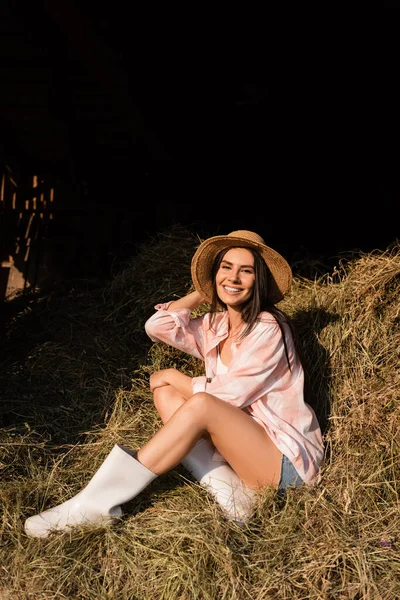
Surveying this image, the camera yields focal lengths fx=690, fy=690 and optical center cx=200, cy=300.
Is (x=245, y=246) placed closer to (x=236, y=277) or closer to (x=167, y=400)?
(x=236, y=277)

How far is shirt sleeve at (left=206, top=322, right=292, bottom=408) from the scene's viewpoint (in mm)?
2908

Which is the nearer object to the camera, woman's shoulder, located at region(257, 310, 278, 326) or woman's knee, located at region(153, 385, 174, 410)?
woman's shoulder, located at region(257, 310, 278, 326)

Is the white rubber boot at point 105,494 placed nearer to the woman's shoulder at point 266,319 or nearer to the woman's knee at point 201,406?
the woman's knee at point 201,406

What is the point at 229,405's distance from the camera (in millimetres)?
2852

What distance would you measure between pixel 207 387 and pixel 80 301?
186 cm

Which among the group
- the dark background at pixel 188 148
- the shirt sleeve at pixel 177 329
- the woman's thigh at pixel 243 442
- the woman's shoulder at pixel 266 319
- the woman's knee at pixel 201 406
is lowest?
the woman's thigh at pixel 243 442

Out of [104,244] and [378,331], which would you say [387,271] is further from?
[104,244]

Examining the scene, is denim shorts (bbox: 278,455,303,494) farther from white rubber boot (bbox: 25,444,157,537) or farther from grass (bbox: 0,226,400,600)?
white rubber boot (bbox: 25,444,157,537)

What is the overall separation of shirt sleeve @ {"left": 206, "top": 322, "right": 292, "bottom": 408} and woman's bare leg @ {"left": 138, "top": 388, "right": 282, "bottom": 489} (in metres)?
0.09

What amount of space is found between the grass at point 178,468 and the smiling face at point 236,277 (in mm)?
615

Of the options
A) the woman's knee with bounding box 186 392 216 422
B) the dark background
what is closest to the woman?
the woman's knee with bounding box 186 392 216 422

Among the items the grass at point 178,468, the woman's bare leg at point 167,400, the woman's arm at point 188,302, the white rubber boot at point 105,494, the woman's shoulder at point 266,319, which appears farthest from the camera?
the woman's arm at point 188,302

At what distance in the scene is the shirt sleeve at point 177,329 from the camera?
3.31 m

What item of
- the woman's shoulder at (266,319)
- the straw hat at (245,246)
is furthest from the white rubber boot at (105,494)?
the straw hat at (245,246)
